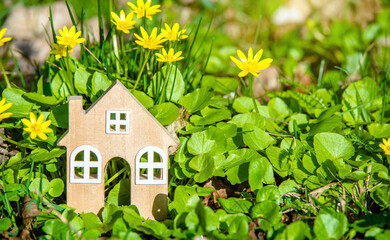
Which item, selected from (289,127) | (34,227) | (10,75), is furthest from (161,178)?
(10,75)

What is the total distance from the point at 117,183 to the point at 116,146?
0.25m

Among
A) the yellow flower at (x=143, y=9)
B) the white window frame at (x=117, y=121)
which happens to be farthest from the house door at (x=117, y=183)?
the yellow flower at (x=143, y=9)

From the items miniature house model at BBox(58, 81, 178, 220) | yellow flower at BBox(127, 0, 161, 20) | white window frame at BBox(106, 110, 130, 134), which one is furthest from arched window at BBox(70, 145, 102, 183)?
yellow flower at BBox(127, 0, 161, 20)

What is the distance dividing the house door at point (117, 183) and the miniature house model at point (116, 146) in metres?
0.07

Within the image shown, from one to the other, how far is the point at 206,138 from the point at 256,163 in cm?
24

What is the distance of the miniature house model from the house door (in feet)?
0.24

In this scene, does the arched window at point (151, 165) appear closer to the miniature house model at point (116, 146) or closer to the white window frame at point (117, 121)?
the miniature house model at point (116, 146)

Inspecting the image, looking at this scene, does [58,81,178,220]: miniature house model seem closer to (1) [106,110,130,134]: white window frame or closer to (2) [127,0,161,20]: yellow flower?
(1) [106,110,130,134]: white window frame

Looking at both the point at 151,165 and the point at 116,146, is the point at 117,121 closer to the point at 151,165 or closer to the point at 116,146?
the point at 116,146

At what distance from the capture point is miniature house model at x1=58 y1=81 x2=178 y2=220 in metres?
1.54

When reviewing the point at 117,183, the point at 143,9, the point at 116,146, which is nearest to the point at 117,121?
the point at 116,146

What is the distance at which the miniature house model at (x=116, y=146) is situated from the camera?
154 cm

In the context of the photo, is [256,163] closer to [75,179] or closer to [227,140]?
[227,140]

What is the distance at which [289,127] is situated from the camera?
1.94 meters
